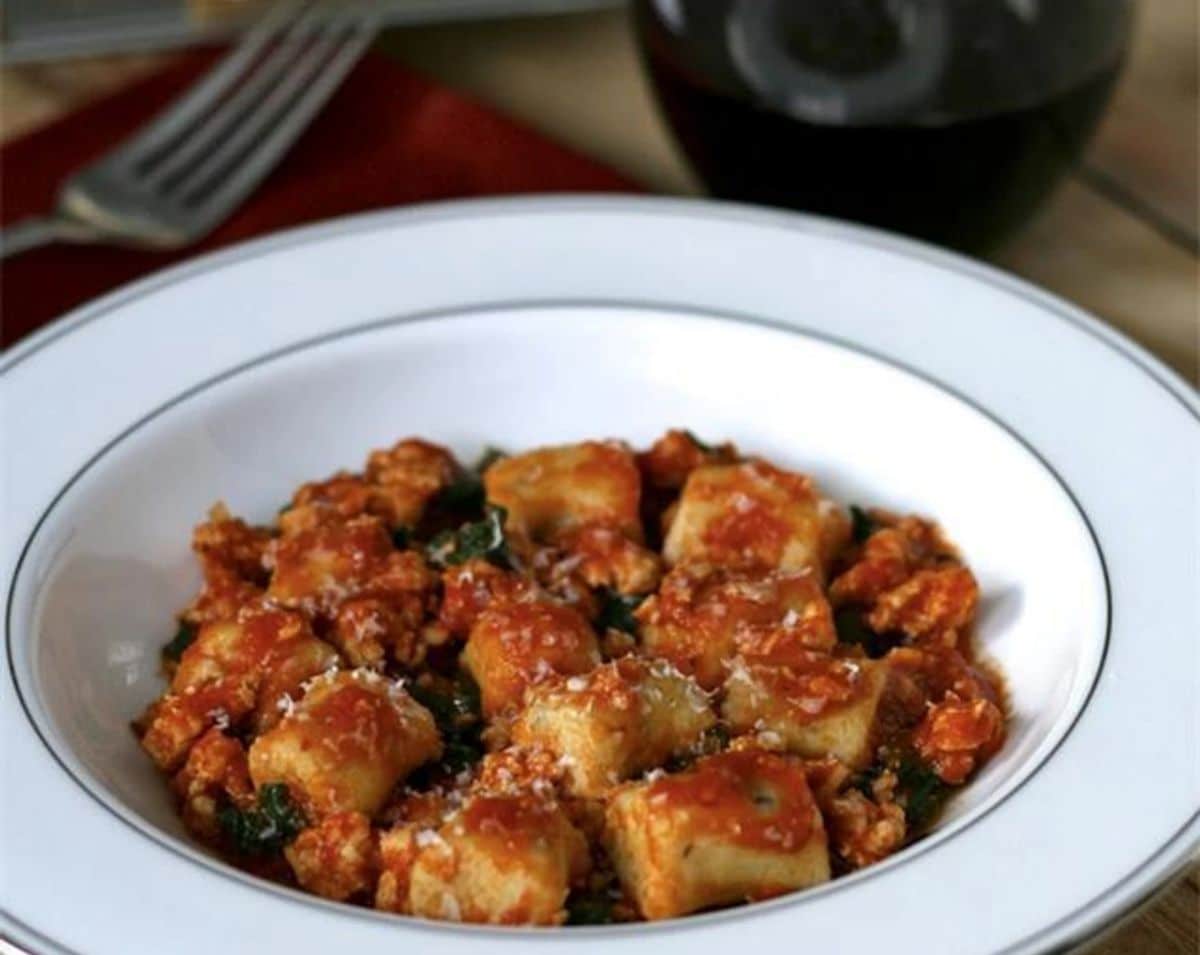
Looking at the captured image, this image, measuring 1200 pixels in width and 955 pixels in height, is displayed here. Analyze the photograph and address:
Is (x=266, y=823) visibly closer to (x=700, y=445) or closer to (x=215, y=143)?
(x=700, y=445)

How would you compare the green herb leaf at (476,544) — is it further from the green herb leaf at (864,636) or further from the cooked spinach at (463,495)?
the green herb leaf at (864,636)

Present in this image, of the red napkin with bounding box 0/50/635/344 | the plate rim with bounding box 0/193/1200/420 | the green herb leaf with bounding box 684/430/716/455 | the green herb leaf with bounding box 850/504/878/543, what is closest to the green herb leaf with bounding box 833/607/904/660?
the green herb leaf with bounding box 850/504/878/543

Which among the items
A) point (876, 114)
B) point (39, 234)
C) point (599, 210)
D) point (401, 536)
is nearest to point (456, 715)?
point (401, 536)

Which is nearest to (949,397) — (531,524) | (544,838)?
(531,524)

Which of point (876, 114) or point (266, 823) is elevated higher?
point (876, 114)

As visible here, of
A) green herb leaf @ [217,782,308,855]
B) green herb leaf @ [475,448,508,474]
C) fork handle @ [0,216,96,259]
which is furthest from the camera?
fork handle @ [0,216,96,259]

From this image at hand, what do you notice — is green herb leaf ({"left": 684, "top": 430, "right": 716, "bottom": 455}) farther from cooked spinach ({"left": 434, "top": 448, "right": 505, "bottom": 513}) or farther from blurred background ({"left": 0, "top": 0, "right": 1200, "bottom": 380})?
blurred background ({"left": 0, "top": 0, "right": 1200, "bottom": 380})
